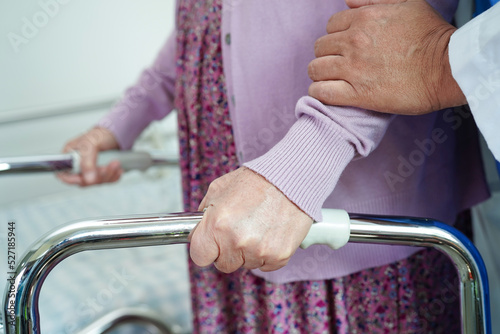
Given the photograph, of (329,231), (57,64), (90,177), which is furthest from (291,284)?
(57,64)

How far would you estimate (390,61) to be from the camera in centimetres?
50

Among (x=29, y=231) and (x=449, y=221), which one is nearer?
(x=449, y=221)

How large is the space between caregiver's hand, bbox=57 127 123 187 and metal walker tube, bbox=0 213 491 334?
19.9 inches

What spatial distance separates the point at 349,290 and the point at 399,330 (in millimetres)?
93

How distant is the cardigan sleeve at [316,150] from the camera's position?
1.59 ft

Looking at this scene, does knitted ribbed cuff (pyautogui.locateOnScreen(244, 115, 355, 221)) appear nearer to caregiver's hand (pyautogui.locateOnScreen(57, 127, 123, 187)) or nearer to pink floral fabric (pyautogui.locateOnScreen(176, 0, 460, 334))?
pink floral fabric (pyautogui.locateOnScreen(176, 0, 460, 334))

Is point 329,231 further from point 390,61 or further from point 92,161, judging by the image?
point 92,161

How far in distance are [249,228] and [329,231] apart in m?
0.09

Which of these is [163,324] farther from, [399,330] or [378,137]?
[378,137]

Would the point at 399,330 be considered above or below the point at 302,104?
below

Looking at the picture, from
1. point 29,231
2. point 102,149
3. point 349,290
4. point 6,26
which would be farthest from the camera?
point 6,26

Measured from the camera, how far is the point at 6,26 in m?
1.80

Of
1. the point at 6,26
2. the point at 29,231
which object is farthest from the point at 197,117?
the point at 6,26

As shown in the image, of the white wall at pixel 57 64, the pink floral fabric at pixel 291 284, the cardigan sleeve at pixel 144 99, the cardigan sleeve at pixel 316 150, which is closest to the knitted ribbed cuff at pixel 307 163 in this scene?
the cardigan sleeve at pixel 316 150
